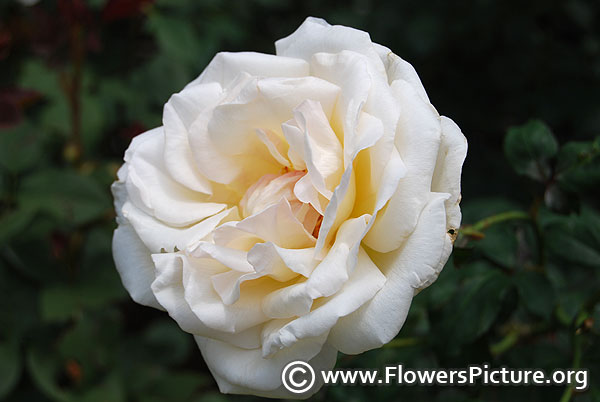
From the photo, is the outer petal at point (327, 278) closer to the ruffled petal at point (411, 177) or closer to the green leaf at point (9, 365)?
the ruffled petal at point (411, 177)

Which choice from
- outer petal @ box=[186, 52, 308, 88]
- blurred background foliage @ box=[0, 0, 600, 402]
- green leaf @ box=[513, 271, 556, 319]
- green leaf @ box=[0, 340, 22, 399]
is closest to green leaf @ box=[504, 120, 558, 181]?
blurred background foliage @ box=[0, 0, 600, 402]

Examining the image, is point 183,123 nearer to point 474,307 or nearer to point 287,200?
point 287,200

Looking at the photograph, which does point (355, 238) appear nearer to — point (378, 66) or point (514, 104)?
point (378, 66)

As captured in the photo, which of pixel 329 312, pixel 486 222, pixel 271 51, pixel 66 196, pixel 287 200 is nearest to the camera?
pixel 329 312

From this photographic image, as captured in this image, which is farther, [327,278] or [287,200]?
[287,200]

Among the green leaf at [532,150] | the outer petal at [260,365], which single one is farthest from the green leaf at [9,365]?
the green leaf at [532,150]

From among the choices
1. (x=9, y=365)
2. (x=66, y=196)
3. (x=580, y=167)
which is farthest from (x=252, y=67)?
(x=9, y=365)

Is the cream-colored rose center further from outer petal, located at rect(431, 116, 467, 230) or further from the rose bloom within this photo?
outer petal, located at rect(431, 116, 467, 230)
